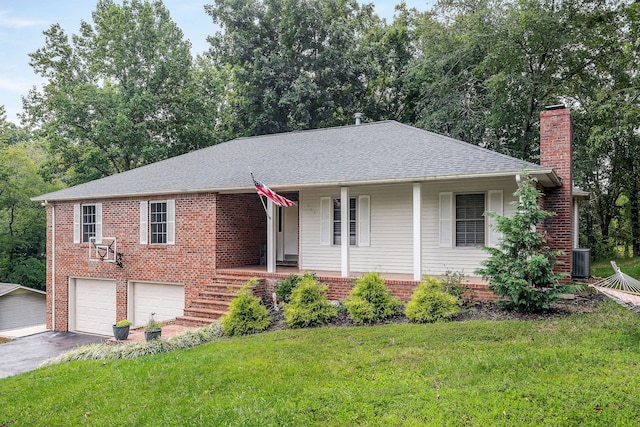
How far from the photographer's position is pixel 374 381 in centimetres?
534

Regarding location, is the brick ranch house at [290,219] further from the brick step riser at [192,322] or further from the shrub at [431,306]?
the shrub at [431,306]

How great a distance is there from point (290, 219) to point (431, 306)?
256 inches

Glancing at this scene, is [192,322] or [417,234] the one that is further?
[192,322]

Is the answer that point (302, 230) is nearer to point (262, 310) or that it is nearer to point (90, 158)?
point (262, 310)

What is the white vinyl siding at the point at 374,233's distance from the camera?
11188 mm

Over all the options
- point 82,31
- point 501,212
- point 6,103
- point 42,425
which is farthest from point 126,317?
point 6,103

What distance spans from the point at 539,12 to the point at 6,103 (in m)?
31.4

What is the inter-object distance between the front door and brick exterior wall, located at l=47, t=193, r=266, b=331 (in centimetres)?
55

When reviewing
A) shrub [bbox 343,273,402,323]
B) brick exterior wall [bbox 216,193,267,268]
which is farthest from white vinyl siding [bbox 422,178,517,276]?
brick exterior wall [bbox 216,193,267,268]

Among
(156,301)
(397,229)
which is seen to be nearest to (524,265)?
(397,229)

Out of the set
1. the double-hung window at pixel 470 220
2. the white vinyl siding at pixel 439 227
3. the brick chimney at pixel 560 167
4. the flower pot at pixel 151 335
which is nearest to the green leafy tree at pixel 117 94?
the flower pot at pixel 151 335

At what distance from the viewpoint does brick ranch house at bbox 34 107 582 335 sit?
9.91 metres

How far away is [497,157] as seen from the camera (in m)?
9.56

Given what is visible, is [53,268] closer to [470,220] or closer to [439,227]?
[439,227]
